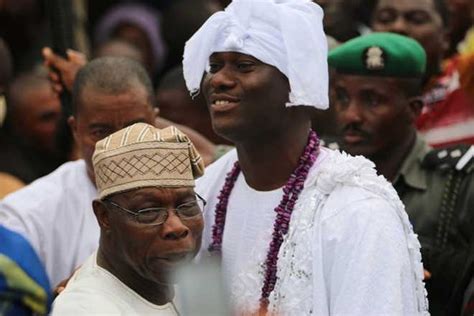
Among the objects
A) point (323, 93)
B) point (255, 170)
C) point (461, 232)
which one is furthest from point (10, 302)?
point (461, 232)

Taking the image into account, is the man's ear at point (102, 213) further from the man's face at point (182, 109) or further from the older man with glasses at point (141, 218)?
the man's face at point (182, 109)

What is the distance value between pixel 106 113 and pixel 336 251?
1.60m

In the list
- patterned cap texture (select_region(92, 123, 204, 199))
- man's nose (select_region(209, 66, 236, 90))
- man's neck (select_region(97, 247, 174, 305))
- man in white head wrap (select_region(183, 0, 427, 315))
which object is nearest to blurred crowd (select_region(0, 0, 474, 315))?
man in white head wrap (select_region(183, 0, 427, 315))

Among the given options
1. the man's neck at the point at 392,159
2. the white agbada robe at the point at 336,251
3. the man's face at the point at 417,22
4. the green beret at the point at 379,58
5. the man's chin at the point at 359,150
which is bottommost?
the man's face at the point at 417,22

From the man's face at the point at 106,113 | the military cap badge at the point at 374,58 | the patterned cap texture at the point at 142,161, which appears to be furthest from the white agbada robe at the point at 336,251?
the military cap badge at the point at 374,58

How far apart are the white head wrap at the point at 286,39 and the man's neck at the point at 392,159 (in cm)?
151

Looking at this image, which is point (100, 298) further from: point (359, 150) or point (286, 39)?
point (359, 150)

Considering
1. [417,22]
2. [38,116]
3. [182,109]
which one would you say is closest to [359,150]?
[182,109]

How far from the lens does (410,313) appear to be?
5.05 meters

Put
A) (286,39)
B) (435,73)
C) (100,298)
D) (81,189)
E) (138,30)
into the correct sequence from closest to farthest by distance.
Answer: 1. (100,298)
2. (286,39)
3. (81,189)
4. (435,73)
5. (138,30)

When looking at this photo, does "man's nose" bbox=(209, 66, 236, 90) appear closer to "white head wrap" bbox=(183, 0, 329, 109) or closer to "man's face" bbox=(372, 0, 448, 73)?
"white head wrap" bbox=(183, 0, 329, 109)

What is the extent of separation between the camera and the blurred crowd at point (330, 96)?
657 centimetres

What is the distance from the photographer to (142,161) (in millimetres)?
4832

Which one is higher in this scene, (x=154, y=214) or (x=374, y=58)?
(x=154, y=214)
